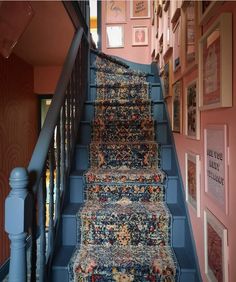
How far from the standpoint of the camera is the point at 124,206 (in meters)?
1.73

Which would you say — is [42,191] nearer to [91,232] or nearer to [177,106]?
[91,232]

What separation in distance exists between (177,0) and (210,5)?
726 millimetres

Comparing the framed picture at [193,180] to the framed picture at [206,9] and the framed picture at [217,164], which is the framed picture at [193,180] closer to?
the framed picture at [217,164]

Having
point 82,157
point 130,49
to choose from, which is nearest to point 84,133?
point 82,157

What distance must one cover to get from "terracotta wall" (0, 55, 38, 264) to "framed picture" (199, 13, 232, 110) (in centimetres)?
202

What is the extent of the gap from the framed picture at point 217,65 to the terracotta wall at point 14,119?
2.02m

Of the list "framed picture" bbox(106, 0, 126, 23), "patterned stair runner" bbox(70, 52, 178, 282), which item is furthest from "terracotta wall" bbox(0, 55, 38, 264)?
"framed picture" bbox(106, 0, 126, 23)

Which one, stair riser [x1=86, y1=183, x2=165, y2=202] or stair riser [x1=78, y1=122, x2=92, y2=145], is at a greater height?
stair riser [x1=78, y1=122, x2=92, y2=145]

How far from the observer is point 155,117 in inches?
100.0

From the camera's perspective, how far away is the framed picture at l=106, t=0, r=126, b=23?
3924 millimetres

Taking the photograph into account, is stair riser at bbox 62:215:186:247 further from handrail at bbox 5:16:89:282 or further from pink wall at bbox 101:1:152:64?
pink wall at bbox 101:1:152:64

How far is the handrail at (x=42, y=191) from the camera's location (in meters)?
0.98

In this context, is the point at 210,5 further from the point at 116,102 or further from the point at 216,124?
the point at 116,102

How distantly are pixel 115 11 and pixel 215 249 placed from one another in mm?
3738
